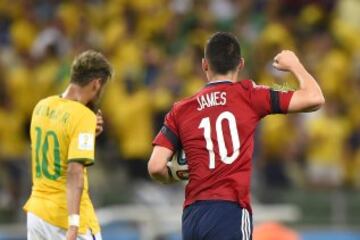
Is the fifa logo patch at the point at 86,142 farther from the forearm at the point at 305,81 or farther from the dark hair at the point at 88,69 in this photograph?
the forearm at the point at 305,81

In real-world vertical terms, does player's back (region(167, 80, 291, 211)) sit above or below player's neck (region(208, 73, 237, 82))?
below

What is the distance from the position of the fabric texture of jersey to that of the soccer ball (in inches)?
1.7

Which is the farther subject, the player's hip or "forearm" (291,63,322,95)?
the player's hip

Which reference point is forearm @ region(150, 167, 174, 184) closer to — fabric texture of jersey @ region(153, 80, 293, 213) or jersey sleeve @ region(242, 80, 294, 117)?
fabric texture of jersey @ region(153, 80, 293, 213)

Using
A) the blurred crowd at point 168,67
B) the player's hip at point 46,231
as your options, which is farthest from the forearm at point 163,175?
the blurred crowd at point 168,67

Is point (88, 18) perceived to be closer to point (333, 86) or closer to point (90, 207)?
point (333, 86)

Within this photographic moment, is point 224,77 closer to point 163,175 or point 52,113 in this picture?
point 163,175

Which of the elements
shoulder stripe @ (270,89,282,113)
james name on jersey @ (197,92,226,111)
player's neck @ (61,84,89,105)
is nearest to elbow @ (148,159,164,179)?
james name on jersey @ (197,92,226,111)

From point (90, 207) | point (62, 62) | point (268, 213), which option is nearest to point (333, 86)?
point (268, 213)

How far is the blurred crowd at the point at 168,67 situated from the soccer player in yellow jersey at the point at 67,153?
246 inches

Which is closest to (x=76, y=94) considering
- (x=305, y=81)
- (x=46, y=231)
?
(x=46, y=231)

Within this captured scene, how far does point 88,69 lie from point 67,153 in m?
0.59

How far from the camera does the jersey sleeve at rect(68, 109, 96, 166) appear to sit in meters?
8.06

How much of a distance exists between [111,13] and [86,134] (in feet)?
31.2
